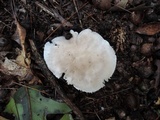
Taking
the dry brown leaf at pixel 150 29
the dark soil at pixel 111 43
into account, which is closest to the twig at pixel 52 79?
the dark soil at pixel 111 43

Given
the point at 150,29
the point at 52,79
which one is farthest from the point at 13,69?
the point at 150,29

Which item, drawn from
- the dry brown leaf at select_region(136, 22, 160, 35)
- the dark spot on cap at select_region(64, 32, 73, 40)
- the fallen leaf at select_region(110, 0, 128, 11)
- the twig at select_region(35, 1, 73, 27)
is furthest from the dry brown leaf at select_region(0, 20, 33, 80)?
the dry brown leaf at select_region(136, 22, 160, 35)

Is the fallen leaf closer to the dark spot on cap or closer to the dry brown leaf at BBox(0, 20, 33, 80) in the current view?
the dark spot on cap

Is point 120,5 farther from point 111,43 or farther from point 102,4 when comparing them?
point 111,43

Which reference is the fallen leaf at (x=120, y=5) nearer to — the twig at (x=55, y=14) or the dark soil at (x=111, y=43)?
the dark soil at (x=111, y=43)

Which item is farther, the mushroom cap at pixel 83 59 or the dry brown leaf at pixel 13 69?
the dry brown leaf at pixel 13 69

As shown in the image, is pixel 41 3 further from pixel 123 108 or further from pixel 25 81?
pixel 123 108
